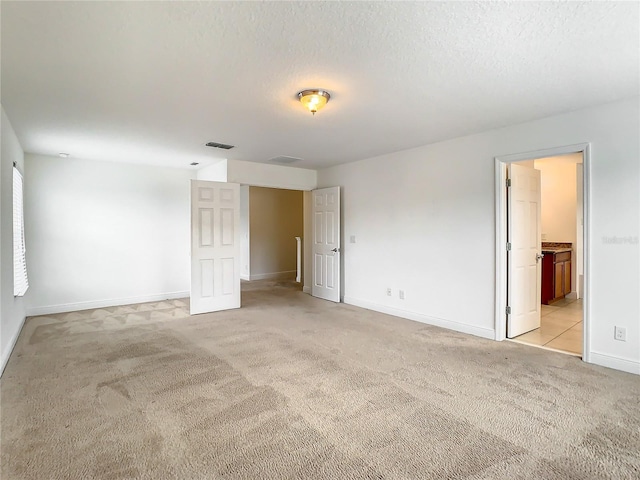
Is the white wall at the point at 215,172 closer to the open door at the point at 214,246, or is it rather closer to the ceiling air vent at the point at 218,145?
the open door at the point at 214,246

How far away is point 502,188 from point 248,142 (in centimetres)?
317

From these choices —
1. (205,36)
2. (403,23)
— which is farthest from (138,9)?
(403,23)

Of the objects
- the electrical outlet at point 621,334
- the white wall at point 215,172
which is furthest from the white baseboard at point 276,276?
the electrical outlet at point 621,334

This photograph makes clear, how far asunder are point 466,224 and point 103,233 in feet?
18.6

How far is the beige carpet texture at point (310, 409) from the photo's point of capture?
185 centimetres

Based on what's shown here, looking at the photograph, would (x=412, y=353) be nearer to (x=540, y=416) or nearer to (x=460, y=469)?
(x=540, y=416)

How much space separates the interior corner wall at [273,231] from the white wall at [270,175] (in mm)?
2607

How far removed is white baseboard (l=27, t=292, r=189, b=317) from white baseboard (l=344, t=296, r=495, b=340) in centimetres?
334

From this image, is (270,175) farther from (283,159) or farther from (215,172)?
(215,172)

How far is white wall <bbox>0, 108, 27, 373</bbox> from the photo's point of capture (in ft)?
10.7

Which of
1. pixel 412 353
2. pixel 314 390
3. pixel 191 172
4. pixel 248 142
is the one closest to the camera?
pixel 314 390

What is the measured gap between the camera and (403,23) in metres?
1.92

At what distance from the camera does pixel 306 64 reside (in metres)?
2.39

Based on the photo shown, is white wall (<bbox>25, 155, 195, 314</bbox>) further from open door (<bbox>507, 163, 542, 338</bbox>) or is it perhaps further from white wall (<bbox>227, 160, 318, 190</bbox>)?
open door (<bbox>507, 163, 542, 338</bbox>)
